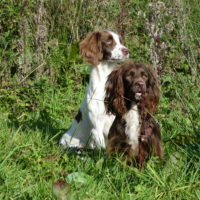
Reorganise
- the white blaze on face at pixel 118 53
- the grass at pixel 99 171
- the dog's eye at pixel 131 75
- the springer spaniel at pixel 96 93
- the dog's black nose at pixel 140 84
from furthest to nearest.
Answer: the white blaze on face at pixel 118 53, the springer spaniel at pixel 96 93, the dog's eye at pixel 131 75, the dog's black nose at pixel 140 84, the grass at pixel 99 171

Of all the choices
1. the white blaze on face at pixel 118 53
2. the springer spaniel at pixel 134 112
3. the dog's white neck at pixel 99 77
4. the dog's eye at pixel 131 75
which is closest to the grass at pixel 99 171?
the springer spaniel at pixel 134 112

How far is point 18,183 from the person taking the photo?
12.2 ft

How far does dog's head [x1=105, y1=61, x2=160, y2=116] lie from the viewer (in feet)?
14.6

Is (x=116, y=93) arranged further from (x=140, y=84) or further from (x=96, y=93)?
(x=96, y=93)

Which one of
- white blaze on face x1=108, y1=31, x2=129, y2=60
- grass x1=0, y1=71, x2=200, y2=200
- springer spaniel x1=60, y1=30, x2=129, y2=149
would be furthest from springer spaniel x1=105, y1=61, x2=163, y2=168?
white blaze on face x1=108, y1=31, x2=129, y2=60

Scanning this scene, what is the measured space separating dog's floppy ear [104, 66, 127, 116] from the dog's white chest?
0.07 meters

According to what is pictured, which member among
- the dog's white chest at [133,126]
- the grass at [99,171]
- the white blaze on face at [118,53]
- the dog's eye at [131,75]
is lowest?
the grass at [99,171]

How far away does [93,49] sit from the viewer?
5883mm

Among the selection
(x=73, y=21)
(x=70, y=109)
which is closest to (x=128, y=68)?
(x=70, y=109)

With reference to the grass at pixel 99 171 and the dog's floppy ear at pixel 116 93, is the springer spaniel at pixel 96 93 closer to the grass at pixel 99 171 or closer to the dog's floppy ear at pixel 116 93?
the grass at pixel 99 171

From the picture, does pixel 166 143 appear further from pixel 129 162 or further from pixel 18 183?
pixel 18 183

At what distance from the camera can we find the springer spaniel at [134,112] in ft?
14.6

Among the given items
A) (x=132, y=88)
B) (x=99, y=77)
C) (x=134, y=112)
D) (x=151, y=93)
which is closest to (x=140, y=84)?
(x=132, y=88)

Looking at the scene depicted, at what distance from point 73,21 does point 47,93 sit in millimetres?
1545
